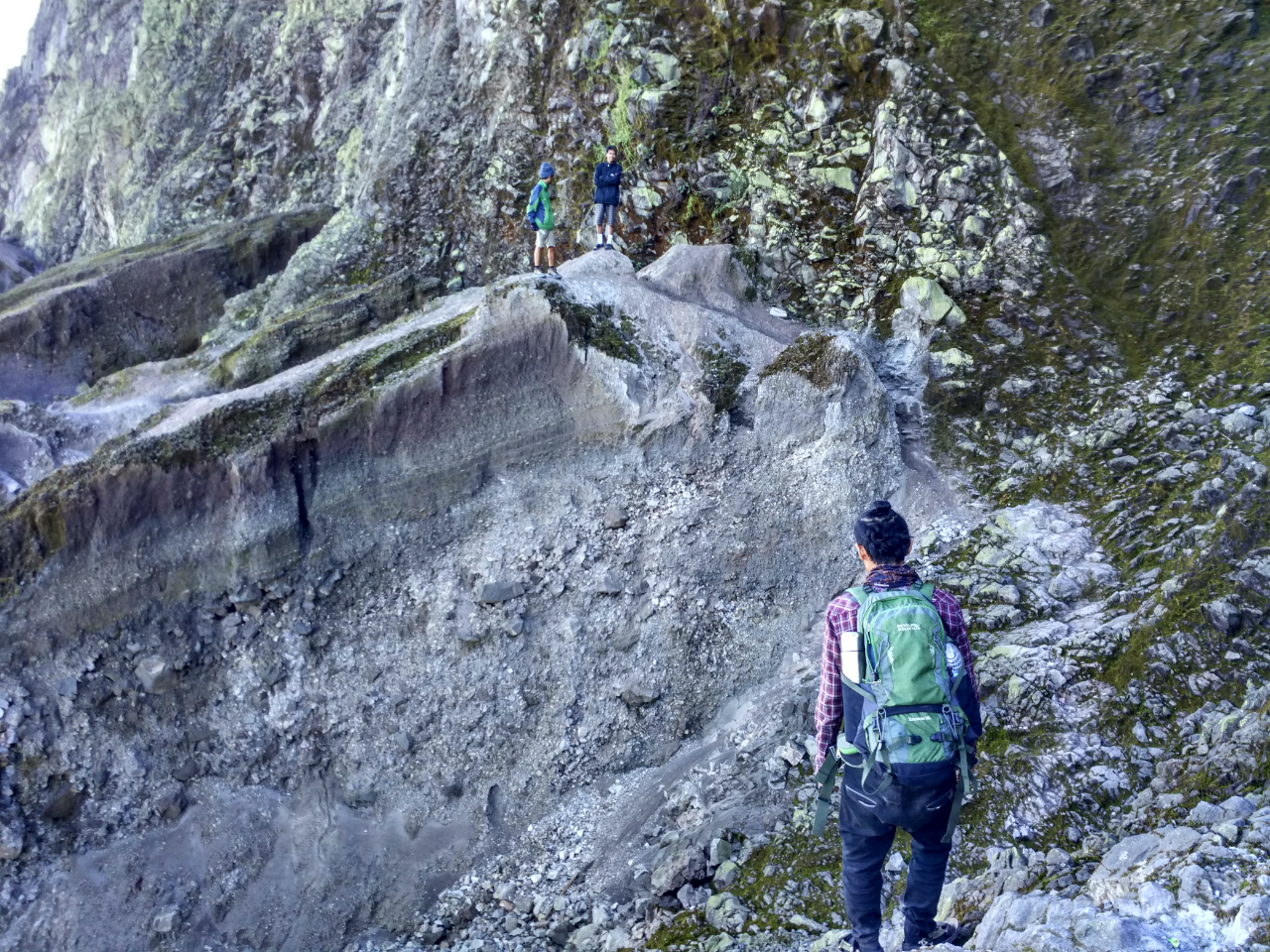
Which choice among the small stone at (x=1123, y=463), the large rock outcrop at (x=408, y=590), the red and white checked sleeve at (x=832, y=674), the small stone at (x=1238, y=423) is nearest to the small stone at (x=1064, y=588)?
the small stone at (x=1123, y=463)

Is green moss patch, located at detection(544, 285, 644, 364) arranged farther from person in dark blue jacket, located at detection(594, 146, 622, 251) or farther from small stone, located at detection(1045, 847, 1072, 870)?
small stone, located at detection(1045, 847, 1072, 870)

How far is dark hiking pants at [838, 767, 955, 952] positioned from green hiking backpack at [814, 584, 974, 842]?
0.34 ft

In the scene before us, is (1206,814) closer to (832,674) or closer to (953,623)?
(953,623)

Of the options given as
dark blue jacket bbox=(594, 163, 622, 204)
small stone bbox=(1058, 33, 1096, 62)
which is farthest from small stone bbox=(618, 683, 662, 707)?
small stone bbox=(1058, 33, 1096, 62)

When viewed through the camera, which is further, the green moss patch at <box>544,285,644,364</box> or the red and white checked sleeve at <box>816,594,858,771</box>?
the green moss patch at <box>544,285,644,364</box>

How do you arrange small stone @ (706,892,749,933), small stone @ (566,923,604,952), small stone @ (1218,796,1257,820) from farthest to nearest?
1. small stone @ (566,923,604,952)
2. small stone @ (706,892,749,933)
3. small stone @ (1218,796,1257,820)

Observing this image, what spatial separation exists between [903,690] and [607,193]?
33.6ft

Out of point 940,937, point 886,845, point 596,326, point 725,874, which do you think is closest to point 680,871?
point 725,874

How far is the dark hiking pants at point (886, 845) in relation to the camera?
181 inches

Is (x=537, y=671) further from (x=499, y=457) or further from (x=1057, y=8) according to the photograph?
(x=1057, y=8)

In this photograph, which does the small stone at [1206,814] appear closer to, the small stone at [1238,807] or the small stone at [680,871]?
the small stone at [1238,807]

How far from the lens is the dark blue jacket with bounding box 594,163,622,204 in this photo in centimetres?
1316

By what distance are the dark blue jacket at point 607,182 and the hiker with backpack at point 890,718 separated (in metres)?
9.47

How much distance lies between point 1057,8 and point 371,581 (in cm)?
1194
